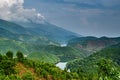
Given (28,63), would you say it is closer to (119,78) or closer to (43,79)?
(43,79)

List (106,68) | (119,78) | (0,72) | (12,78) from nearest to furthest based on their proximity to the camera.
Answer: (119,78) < (106,68) < (12,78) < (0,72)

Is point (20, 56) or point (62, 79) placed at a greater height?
point (20, 56)

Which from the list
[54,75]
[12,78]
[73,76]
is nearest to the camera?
[12,78]

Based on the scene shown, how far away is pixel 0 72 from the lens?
143625 mm

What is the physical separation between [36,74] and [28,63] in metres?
17.5

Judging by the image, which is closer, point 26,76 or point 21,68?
point 26,76

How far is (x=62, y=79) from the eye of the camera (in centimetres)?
18112

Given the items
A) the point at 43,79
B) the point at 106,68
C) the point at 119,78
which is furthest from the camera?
the point at 43,79

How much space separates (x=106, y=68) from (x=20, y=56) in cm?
14042

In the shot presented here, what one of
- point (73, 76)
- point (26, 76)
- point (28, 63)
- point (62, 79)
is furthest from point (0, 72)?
point (73, 76)

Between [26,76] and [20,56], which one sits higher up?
[20,56]

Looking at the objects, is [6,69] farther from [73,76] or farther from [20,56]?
[73,76]

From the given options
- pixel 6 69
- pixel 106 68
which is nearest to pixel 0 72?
pixel 6 69

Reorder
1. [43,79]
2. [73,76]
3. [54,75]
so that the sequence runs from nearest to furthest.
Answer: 1. [43,79]
2. [54,75]
3. [73,76]
